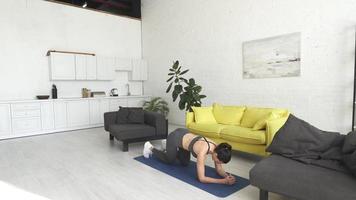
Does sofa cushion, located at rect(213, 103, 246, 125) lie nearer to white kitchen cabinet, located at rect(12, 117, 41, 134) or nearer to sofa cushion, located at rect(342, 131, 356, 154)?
sofa cushion, located at rect(342, 131, 356, 154)

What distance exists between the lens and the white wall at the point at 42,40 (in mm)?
5577

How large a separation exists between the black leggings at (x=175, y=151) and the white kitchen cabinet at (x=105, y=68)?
4.04m

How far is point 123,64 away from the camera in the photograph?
725cm

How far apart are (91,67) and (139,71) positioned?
160 centimetres

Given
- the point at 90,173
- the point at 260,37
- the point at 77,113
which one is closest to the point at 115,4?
the point at 77,113

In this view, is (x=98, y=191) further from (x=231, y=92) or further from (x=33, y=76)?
(x=33, y=76)

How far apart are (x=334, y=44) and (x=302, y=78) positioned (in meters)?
0.73

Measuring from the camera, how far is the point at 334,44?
12.6 ft

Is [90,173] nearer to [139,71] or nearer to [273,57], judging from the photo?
[273,57]

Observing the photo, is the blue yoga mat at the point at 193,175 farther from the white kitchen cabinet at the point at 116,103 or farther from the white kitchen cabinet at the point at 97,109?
the white kitchen cabinet at the point at 116,103

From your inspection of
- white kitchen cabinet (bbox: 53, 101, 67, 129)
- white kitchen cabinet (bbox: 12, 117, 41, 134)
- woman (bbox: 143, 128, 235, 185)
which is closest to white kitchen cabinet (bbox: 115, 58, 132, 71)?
white kitchen cabinet (bbox: 53, 101, 67, 129)

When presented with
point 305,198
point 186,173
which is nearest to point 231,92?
point 186,173

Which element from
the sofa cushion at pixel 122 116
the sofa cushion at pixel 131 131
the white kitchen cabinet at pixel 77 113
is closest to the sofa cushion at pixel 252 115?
the sofa cushion at pixel 131 131

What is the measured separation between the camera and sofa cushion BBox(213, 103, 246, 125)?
166 inches
